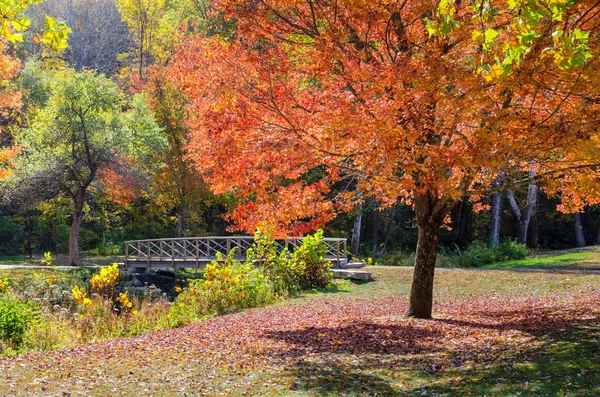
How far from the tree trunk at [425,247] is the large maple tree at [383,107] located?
19mm

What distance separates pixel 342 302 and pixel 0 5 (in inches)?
426

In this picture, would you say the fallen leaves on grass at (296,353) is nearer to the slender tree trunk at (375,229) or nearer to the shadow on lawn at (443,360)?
the shadow on lawn at (443,360)

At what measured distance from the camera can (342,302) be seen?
1427 centimetres

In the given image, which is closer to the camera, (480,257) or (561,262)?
(561,262)

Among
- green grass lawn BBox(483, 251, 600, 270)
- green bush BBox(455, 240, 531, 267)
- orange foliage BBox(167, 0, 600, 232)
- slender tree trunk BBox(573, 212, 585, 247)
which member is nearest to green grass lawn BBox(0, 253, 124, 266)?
green bush BBox(455, 240, 531, 267)

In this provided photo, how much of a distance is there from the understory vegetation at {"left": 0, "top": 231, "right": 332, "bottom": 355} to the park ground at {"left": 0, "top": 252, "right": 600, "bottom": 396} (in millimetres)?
1138


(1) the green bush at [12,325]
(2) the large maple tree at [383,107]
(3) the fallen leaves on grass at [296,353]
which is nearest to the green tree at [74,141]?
(3) the fallen leaves on grass at [296,353]

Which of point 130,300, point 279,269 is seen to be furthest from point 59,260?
point 279,269

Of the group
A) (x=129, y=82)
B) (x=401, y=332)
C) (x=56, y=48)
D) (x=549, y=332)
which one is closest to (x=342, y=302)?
(x=401, y=332)

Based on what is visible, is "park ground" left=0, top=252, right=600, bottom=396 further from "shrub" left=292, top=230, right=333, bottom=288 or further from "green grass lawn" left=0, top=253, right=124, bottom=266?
"green grass lawn" left=0, top=253, right=124, bottom=266

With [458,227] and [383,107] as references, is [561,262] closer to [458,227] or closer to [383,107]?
[458,227]

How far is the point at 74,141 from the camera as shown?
23.7 m

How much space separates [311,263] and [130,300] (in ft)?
16.6

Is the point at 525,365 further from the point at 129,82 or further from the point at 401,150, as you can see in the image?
the point at 129,82
